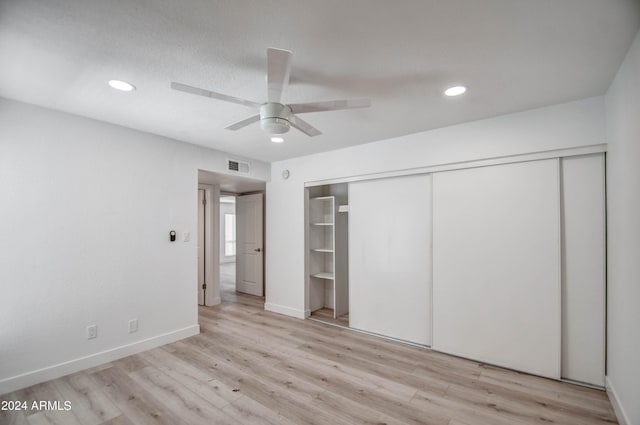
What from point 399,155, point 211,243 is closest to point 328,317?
point 211,243

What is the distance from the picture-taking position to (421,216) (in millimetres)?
3482

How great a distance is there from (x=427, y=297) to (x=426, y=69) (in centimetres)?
244

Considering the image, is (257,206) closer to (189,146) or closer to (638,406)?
(189,146)

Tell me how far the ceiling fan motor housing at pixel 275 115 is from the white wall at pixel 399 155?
1.90m

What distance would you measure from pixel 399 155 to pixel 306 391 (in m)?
2.71

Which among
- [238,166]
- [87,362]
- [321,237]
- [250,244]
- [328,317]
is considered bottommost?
[328,317]

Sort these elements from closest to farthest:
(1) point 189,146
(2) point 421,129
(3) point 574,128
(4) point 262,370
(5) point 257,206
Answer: (3) point 574,128 < (4) point 262,370 < (2) point 421,129 < (1) point 189,146 < (5) point 257,206

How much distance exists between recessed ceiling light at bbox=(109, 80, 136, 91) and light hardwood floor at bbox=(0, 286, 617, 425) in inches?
98.8

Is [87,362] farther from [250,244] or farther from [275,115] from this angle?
[250,244]

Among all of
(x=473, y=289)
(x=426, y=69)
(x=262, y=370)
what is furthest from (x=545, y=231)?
(x=262, y=370)

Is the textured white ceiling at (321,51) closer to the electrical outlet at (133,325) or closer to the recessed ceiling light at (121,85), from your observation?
the recessed ceiling light at (121,85)

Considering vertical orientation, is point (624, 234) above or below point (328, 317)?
above

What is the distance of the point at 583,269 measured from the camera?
2.58 m

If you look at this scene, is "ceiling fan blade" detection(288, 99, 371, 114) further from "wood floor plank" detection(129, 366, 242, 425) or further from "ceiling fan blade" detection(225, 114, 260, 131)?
"wood floor plank" detection(129, 366, 242, 425)
